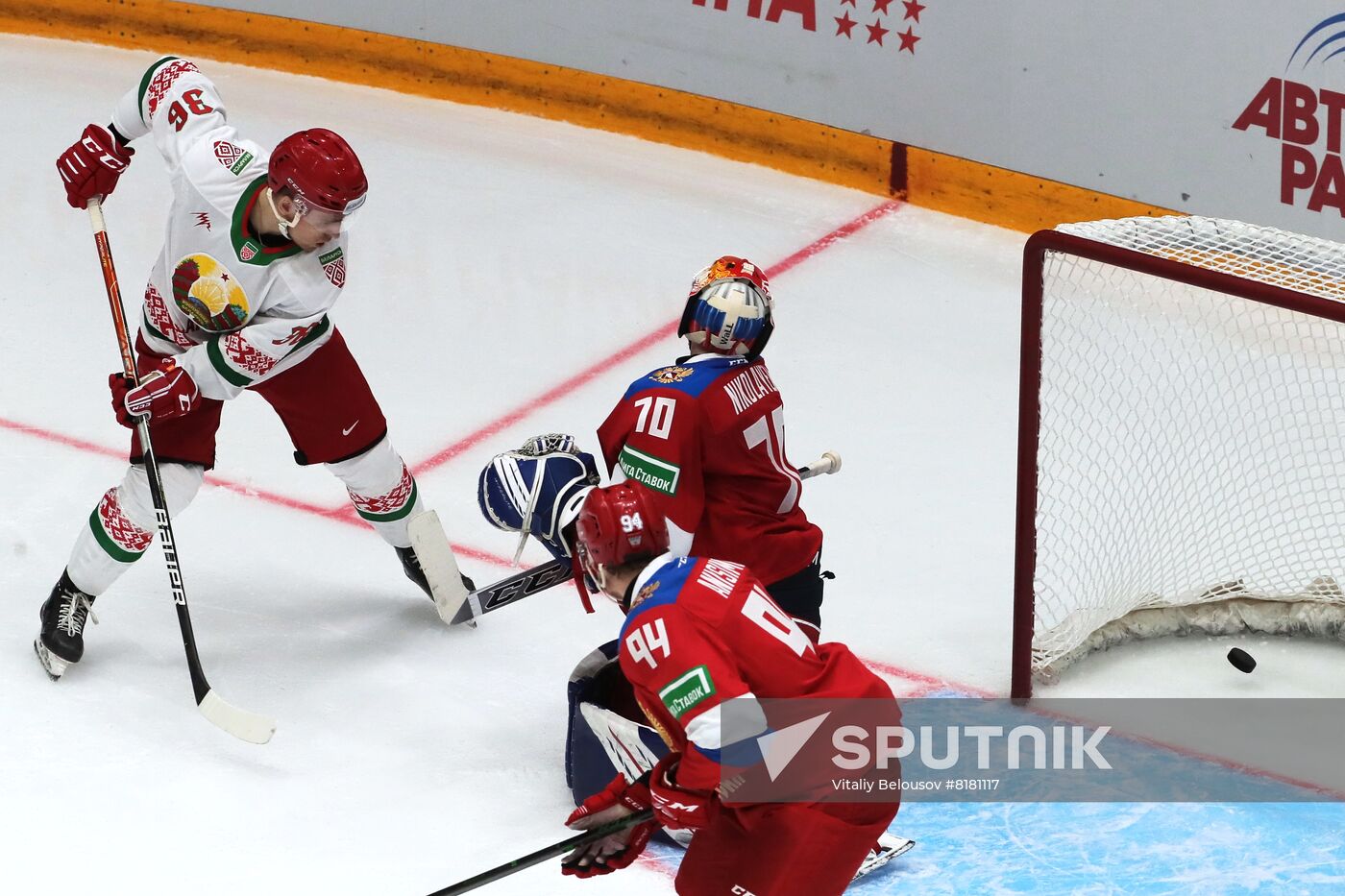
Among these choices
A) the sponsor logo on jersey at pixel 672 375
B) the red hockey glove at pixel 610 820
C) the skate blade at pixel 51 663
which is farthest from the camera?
the skate blade at pixel 51 663

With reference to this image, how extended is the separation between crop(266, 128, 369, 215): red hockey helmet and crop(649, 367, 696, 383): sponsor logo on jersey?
66cm

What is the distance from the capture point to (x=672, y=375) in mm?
3568

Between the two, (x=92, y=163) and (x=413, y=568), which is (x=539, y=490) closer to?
(x=413, y=568)

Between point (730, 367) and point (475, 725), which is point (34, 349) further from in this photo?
point (730, 367)

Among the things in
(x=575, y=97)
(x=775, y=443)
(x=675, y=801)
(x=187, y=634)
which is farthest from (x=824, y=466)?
(x=575, y=97)

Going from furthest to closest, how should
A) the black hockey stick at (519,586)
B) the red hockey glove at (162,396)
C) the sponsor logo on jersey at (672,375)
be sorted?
the black hockey stick at (519,586) → the red hockey glove at (162,396) → the sponsor logo on jersey at (672,375)

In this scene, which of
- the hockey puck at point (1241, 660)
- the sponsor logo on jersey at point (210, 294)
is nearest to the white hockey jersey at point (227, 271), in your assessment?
the sponsor logo on jersey at point (210, 294)

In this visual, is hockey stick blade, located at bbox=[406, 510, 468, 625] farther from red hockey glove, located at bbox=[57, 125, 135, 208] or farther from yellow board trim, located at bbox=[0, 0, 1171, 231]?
yellow board trim, located at bbox=[0, 0, 1171, 231]

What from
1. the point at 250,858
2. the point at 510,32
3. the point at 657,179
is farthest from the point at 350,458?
the point at 510,32

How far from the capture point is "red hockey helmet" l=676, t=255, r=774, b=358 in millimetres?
3568

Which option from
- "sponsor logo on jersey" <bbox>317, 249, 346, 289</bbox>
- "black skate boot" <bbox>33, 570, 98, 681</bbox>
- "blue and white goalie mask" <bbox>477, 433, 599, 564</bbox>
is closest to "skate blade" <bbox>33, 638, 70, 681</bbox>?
"black skate boot" <bbox>33, 570, 98, 681</bbox>

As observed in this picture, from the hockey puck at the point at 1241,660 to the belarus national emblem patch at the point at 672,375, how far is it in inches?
54.4

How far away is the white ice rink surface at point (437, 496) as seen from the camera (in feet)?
12.1

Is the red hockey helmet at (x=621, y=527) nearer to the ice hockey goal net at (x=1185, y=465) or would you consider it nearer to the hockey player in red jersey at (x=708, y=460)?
the hockey player in red jersey at (x=708, y=460)
